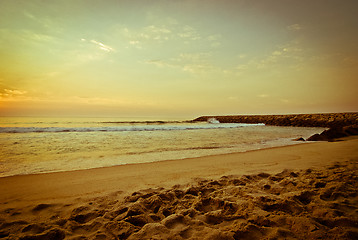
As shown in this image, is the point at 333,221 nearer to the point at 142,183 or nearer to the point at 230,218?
the point at 230,218

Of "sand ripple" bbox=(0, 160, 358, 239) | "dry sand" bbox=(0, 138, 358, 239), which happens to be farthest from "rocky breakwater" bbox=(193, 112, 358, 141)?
"sand ripple" bbox=(0, 160, 358, 239)

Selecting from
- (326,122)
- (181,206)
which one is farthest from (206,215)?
(326,122)

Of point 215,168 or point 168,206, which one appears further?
point 215,168

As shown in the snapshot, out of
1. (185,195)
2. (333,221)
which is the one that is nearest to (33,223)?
(185,195)

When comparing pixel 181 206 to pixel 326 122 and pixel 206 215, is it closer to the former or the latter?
pixel 206 215

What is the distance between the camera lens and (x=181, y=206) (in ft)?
8.07

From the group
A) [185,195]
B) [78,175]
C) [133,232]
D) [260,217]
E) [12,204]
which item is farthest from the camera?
[78,175]

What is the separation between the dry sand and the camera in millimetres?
1872

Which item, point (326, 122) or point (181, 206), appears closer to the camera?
point (181, 206)

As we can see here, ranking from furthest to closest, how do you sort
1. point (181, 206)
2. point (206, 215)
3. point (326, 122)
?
point (326, 122), point (181, 206), point (206, 215)

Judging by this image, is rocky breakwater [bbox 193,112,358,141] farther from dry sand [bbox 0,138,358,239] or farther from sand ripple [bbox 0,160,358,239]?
sand ripple [bbox 0,160,358,239]

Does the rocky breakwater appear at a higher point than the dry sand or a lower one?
higher

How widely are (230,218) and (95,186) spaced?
8.45 ft

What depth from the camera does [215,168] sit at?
4520mm
